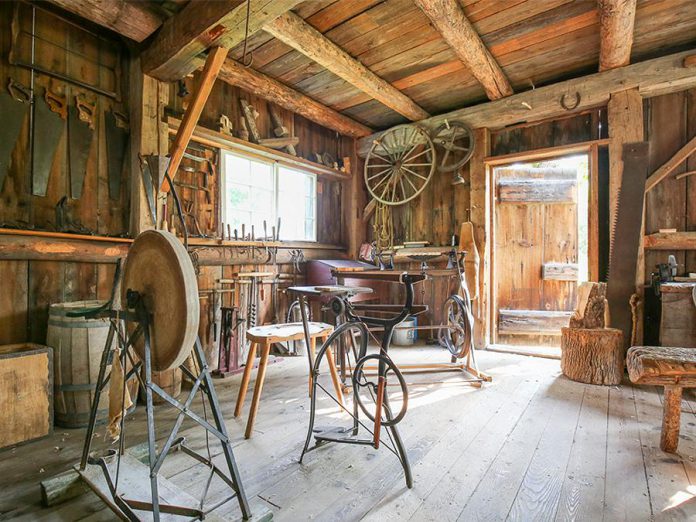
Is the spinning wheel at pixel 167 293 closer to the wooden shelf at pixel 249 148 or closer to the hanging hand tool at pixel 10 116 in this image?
the hanging hand tool at pixel 10 116

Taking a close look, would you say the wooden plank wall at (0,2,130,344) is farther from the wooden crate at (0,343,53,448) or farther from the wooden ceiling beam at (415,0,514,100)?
the wooden ceiling beam at (415,0,514,100)

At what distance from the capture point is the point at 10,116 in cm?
236

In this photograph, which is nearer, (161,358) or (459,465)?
(161,358)

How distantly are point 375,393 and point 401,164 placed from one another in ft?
10.5

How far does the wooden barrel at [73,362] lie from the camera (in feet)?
7.30

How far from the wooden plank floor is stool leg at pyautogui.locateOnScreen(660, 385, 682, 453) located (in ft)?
0.22

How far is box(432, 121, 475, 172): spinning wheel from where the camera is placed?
4.24 meters

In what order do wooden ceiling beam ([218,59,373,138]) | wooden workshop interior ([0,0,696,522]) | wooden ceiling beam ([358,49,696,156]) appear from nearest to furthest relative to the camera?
1. wooden workshop interior ([0,0,696,522])
2. wooden ceiling beam ([358,49,696,156])
3. wooden ceiling beam ([218,59,373,138])

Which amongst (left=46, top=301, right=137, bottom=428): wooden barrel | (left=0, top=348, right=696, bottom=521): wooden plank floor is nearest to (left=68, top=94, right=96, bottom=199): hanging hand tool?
(left=46, top=301, right=137, bottom=428): wooden barrel

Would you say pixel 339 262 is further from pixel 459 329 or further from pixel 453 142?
pixel 453 142

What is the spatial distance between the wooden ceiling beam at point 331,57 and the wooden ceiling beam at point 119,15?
0.77 metres

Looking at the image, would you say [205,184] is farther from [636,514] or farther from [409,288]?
[636,514]

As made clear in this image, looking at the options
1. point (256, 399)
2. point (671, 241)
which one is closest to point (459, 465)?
point (256, 399)

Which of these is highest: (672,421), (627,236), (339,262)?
(627,236)
